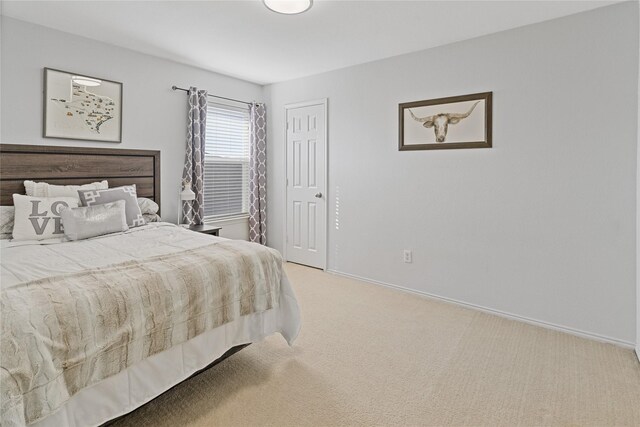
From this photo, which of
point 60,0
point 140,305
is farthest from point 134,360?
point 60,0

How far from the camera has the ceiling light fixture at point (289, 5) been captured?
242cm

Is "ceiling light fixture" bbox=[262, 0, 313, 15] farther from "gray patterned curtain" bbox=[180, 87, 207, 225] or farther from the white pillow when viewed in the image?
the white pillow

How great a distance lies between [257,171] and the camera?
493 centimetres

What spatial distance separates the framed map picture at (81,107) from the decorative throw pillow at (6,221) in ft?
2.38

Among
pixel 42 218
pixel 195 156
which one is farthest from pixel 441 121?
pixel 42 218

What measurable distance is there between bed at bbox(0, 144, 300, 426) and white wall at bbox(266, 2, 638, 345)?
1.85m

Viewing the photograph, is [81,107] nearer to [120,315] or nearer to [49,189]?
[49,189]

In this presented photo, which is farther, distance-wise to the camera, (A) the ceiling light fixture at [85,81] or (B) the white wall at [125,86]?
(A) the ceiling light fixture at [85,81]

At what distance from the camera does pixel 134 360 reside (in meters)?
1.64

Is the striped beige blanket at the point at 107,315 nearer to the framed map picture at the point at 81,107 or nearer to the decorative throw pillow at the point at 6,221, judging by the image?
the decorative throw pillow at the point at 6,221

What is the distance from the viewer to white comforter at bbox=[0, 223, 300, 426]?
1.53 m

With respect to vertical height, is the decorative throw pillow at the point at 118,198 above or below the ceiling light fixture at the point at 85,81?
below

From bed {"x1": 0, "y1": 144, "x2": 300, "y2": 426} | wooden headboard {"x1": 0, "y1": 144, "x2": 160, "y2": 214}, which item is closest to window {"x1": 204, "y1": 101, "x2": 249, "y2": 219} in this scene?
wooden headboard {"x1": 0, "y1": 144, "x2": 160, "y2": 214}

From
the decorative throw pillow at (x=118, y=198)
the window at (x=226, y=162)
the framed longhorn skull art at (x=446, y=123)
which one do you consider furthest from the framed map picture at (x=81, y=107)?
the framed longhorn skull art at (x=446, y=123)
